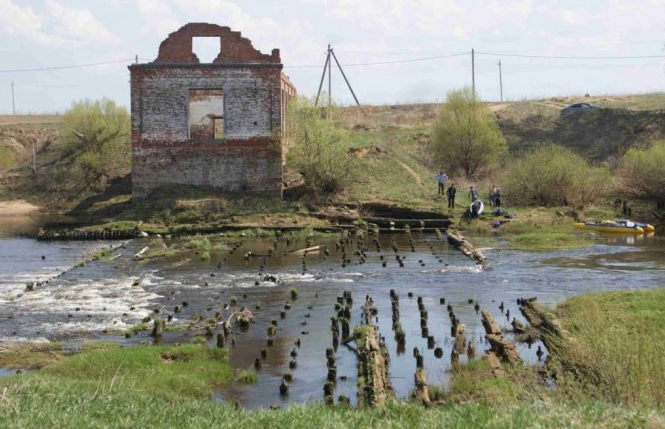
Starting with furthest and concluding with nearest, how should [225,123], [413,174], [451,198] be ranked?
1. [413,174]
2. [225,123]
3. [451,198]

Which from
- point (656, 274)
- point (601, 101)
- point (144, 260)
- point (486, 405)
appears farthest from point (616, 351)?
point (601, 101)

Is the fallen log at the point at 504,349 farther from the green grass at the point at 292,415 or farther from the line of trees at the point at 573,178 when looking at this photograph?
the line of trees at the point at 573,178

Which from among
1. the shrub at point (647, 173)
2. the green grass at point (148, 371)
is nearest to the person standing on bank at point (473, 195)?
the shrub at point (647, 173)

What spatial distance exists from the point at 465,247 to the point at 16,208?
3217 cm

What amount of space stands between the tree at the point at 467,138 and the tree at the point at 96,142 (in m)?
19.7

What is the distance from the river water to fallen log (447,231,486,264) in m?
0.46

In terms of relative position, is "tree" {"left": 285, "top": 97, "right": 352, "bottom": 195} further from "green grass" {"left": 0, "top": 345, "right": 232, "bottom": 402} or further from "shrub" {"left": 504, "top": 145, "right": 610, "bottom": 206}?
"green grass" {"left": 0, "top": 345, "right": 232, "bottom": 402}

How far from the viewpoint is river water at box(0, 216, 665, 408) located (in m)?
18.0

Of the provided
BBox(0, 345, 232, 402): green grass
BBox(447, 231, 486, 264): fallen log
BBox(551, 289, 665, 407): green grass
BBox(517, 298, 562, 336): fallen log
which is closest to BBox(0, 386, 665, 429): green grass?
BBox(551, 289, 665, 407): green grass

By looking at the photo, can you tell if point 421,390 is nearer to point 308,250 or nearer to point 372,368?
point 372,368

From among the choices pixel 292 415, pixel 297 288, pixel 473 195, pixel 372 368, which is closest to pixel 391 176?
pixel 473 195

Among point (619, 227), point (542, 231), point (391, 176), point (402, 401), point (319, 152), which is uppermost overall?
point (319, 152)

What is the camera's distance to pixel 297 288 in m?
26.3

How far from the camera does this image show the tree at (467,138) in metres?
54.8
